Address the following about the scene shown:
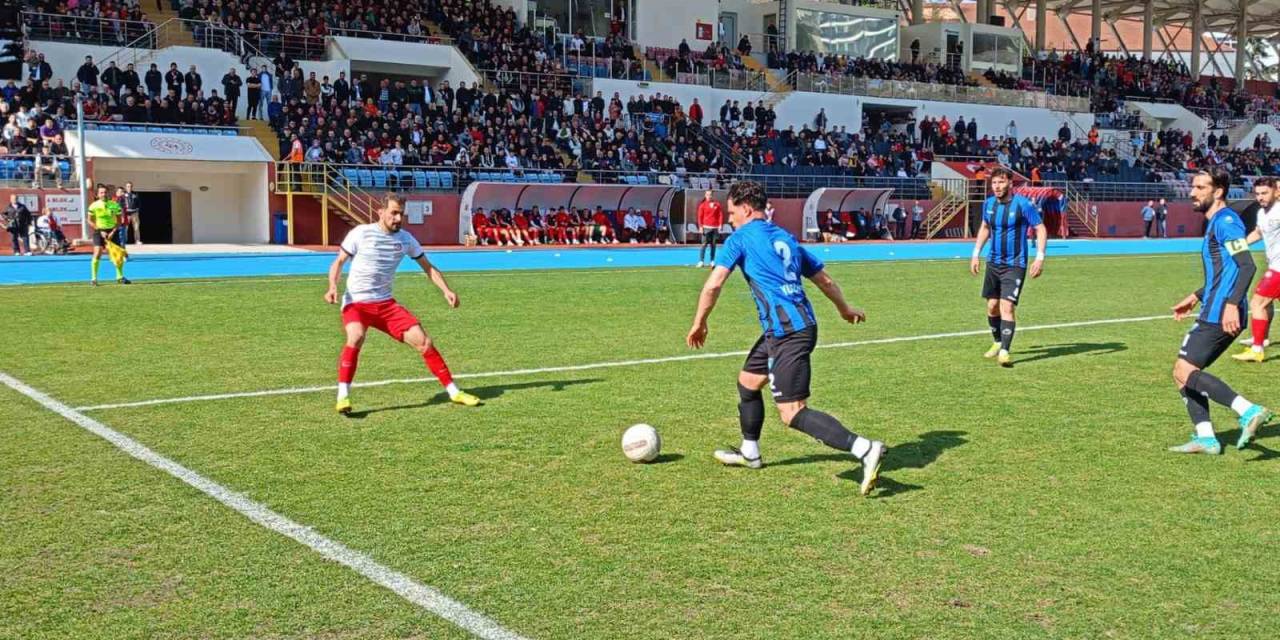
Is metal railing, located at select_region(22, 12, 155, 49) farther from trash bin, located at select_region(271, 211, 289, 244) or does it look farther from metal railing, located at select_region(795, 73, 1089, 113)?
metal railing, located at select_region(795, 73, 1089, 113)

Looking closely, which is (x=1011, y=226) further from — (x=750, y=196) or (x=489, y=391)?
(x=750, y=196)

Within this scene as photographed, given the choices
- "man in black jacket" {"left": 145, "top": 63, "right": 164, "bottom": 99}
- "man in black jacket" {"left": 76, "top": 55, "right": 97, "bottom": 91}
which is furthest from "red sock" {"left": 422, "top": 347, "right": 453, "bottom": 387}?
"man in black jacket" {"left": 76, "top": 55, "right": 97, "bottom": 91}

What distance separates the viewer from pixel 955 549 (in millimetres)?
5309

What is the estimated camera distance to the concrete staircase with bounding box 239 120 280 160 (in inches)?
1296

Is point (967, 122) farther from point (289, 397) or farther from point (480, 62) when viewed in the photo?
point (289, 397)

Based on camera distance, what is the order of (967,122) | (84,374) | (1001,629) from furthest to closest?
(967,122)
(84,374)
(1001,629)

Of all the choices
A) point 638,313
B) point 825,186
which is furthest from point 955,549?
point 825,186

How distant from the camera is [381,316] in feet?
29.5

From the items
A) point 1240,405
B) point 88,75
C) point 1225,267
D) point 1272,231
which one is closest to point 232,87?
point 88,75

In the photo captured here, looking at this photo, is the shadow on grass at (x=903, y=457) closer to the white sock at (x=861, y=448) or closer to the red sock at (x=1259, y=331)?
the white sock at (x=861, y=448)

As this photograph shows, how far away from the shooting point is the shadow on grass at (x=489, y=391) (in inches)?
341

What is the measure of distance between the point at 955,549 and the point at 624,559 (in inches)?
60.3

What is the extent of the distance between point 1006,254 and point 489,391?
5.35 metres

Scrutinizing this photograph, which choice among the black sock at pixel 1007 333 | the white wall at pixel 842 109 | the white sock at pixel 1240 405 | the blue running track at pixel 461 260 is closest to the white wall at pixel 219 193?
the blue running track at pixel 461 260
